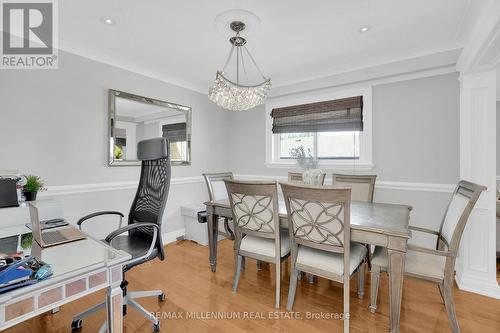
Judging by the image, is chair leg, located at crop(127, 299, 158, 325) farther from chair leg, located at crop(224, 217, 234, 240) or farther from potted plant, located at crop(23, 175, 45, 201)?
potted plant, located at crop(23, 175, 45, 201)

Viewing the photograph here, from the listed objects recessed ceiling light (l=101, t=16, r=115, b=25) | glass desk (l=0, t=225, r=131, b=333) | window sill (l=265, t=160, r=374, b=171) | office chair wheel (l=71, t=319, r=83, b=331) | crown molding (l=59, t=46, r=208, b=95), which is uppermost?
recessed ceiling light (l=101, t=16, r=115, b=25)

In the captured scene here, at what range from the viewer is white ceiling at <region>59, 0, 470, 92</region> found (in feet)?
6.31

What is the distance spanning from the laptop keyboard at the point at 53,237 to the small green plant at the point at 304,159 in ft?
9.01

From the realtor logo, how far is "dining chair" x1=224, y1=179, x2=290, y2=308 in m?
2.13

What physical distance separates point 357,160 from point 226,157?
88.8 inches

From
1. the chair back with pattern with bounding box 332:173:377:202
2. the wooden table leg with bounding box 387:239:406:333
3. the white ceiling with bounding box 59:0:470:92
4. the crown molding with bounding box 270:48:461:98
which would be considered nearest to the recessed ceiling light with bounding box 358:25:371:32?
the white ceiling with bounding box 59:0:470:92

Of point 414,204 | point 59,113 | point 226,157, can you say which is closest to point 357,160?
point 414,204

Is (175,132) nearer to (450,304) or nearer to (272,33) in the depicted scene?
(272,33)

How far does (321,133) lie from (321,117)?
0.82 ft

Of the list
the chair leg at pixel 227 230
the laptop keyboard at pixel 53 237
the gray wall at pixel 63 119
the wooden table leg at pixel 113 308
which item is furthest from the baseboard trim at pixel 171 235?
the wooden table leg at pixel 113 308

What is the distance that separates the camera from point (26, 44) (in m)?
2.31

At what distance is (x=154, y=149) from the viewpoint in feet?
6.56

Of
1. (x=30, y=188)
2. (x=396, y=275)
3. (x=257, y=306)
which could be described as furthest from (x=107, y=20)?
(x=396, y=275)

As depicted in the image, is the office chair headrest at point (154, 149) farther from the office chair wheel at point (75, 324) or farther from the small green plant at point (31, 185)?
the office chair wheel at point (75, 324)
